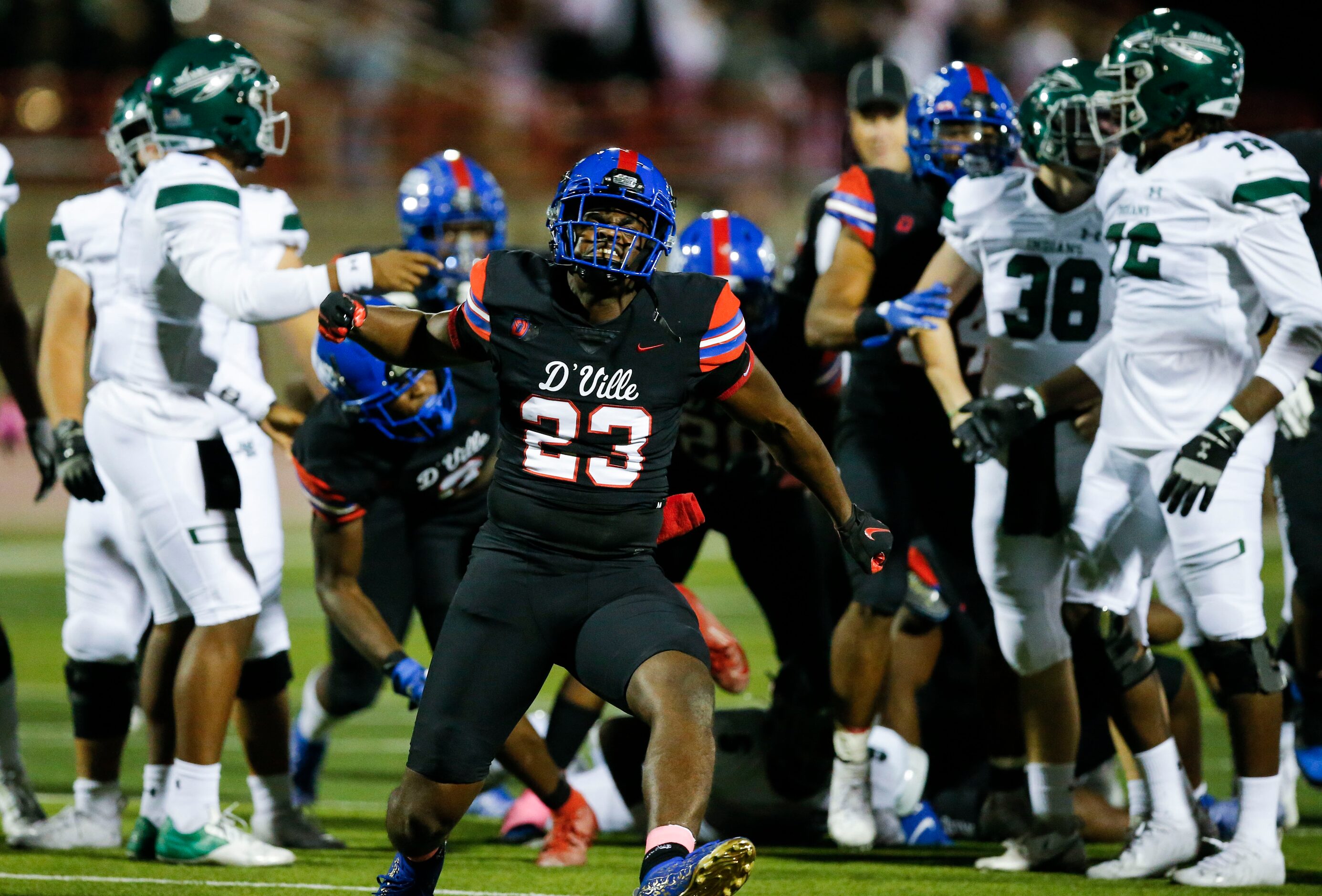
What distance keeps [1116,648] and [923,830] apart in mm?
1011

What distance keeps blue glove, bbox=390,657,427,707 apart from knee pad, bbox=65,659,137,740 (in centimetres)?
95

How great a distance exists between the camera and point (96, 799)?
5.28 m

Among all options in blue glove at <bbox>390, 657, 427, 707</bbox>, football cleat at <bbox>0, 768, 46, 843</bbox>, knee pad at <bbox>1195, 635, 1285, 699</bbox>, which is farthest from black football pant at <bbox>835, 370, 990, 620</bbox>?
football cleat at <bbox>0, 768, 46, 843</bbox>

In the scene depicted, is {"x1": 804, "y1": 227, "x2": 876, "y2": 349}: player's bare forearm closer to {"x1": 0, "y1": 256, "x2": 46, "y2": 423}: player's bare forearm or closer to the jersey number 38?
the jersey number 38

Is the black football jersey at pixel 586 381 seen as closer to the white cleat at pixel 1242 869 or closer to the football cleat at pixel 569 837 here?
the football cleat at pixel 569 837

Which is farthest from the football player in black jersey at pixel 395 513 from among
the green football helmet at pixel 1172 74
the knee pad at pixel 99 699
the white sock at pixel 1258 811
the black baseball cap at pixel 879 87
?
the black baseball cap at pixel 879 87

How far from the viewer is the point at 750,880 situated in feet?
15.4

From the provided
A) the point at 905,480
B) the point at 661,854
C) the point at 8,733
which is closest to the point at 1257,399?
the point at 905,480

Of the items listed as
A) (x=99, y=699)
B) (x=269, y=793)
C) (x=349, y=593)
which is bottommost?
(x=269, y=793)

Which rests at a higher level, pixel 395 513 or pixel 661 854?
pixel 395 513

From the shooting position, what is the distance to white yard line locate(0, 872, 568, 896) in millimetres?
4473

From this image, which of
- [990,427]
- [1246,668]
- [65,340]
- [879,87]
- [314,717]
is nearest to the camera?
[1246,668]

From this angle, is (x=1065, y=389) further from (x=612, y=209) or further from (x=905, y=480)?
(x=612, y=209)

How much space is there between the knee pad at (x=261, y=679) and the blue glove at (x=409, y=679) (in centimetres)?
57
